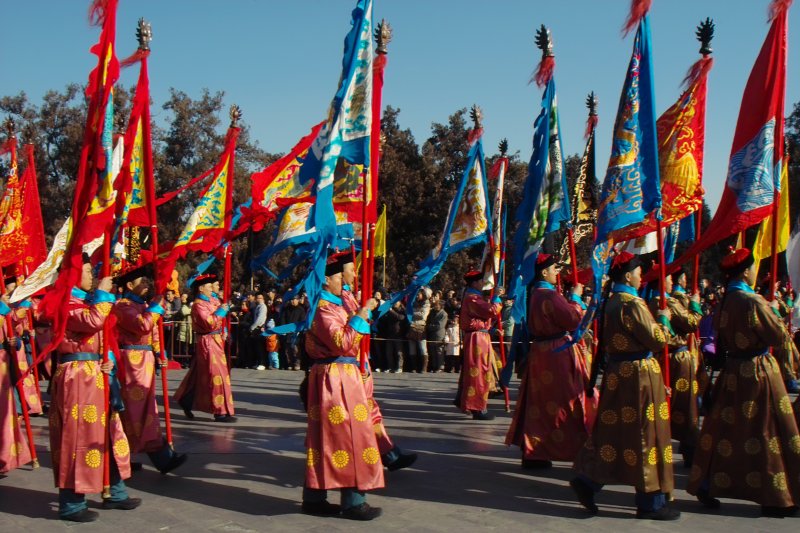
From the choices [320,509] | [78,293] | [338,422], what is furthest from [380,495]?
[78,293]

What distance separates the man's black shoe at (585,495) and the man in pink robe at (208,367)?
19.2 feet

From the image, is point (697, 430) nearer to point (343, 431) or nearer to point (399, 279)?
point (343, 431)

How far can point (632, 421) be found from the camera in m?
6.12

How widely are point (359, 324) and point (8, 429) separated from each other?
3.28 m

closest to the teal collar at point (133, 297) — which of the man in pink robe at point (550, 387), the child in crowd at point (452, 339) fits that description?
the man in pink robe at point (550, 387)

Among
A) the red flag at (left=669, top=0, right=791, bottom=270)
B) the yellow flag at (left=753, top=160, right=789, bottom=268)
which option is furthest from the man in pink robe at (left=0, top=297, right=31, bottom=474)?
the yellow flag at (left=753, top=160, right=789, bottom=268)

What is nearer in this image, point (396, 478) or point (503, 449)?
point (396, 478)

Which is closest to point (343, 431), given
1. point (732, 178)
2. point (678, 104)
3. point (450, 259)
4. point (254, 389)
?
point (732, 178)

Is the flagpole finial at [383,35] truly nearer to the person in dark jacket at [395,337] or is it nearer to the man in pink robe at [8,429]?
the man in pink robe at [8,429]

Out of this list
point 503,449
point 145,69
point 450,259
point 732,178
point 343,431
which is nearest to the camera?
point 343,431

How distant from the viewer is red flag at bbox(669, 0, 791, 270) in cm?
646

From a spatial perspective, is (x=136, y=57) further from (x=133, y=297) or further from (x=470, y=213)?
(x=470, y=213)

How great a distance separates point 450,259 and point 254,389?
13.8 m

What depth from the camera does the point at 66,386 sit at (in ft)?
20.0
